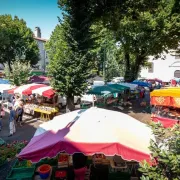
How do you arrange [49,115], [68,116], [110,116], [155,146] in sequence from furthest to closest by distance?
[49,115] < [68,116] < [110,116] < [155,146]

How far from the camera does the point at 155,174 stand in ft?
12.4

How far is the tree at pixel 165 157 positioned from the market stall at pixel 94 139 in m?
0.84

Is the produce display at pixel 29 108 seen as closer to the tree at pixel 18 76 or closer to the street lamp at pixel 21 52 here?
the tree at pixel 18 76

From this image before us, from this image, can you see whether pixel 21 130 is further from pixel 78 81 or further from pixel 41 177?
pixel 41 177

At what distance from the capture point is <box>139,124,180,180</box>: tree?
365 centimetres

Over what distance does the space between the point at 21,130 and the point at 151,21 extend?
1458 cm

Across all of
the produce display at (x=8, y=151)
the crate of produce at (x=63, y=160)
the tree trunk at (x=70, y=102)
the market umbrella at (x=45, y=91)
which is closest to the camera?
the crate of produce at (x=63, y=160)

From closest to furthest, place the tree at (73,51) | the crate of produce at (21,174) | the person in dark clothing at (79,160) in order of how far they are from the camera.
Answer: the person in dark clothing at (79,160)
the crate of produce at (21,174)
the tree at (73,51)

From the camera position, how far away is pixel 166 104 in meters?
12.7

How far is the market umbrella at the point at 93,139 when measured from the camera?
4.97 metres

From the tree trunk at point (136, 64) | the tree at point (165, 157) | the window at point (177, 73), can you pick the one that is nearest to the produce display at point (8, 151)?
the tree at point (165, 157)

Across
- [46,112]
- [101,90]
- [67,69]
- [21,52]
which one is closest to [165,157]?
[67,69]

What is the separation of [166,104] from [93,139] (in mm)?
8919

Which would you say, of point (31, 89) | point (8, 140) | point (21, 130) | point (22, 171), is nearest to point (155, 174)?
point (22, 171)
